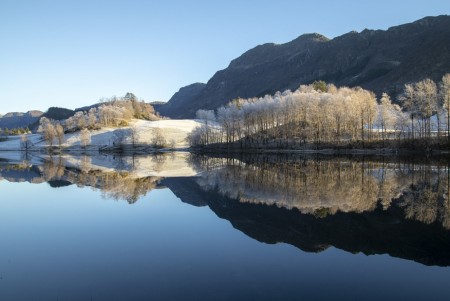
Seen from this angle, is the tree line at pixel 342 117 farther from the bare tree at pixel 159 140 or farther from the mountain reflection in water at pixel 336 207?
the mountain reflection in water at pixel 336 207

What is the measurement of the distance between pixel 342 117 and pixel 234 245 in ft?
351

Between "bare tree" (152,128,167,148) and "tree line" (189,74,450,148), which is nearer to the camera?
"tree line" (189,74,450,148)

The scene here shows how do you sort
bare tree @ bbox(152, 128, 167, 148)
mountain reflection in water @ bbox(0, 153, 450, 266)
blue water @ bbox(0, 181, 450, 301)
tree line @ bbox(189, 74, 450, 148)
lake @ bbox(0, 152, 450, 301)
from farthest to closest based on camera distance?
bare tree @ bbox(152, 128, 167, 148), tree line @ bbox(189, 74, 450, 148), mountain reflection in water @ bbox(0, 153, 450, 266), lake @ bbox(0, 152, 450, 301), blue water @ bbox(0, 181, 450, 301)

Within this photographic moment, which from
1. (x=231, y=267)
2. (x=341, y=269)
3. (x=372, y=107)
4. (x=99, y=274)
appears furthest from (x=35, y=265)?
(x=372, y=107)

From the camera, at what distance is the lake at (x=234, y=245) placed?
50.4ft

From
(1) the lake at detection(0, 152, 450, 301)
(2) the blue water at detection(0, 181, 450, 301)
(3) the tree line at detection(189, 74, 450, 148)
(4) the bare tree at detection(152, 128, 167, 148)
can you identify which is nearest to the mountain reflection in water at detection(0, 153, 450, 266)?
(1) the lake at detection(0, 152, 450, 301)

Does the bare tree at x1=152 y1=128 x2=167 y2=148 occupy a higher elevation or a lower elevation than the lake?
higher

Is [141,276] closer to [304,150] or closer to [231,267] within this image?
[231,267]

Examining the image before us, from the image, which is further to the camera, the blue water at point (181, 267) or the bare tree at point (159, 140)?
the bare tree at point (159, 140)

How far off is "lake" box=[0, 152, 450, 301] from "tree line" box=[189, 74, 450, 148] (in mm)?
74106

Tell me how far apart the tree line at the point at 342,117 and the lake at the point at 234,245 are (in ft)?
243

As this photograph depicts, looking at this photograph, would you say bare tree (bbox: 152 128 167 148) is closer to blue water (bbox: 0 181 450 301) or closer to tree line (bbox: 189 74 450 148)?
tree line (bbox: 189 74 450 148)

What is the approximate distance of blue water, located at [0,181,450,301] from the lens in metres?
14.9

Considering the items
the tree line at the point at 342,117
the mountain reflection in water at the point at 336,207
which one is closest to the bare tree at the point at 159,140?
the tree line at the point at 342,117
